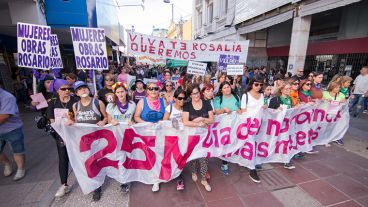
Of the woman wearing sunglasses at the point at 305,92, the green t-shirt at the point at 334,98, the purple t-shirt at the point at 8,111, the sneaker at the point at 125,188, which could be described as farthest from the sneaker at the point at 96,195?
the green t-shirt at the point at 334,98

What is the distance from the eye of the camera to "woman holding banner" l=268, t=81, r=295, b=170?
3.75 metres

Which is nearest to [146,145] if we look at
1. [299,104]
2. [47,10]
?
[299,104]

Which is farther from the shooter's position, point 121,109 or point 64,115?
point 121,109

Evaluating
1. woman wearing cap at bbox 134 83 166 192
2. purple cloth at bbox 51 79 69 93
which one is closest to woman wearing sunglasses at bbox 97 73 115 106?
purple cloth at bbox 51 79 69 93

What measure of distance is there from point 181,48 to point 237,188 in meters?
4.46

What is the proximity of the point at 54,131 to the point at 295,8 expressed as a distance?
11256 mm

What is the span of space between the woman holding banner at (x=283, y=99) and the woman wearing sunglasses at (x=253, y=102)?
381 millimetres

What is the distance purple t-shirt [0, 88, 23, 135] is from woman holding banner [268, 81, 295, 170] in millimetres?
4660

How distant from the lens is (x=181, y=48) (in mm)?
6211

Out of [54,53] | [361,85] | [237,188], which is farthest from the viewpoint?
[361,85]

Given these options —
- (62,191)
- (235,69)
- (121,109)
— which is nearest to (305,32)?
(235,69)

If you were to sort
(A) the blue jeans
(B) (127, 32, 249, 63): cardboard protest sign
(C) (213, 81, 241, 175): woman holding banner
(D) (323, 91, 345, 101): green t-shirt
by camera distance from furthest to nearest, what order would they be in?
1. (A) the blue jeans
2. (B) (127, 32, 249, 63): cardboard protest sign
3. (D) (323, 91, 345, 101): green t-shirt
4. (C) (213, 81, 241, 175): woman holding banner

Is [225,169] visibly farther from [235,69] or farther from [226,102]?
[235,69]

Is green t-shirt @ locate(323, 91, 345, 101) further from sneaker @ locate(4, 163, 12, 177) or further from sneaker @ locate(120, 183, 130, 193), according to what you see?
sneaker @ locate(4, 163, 12, 177)
